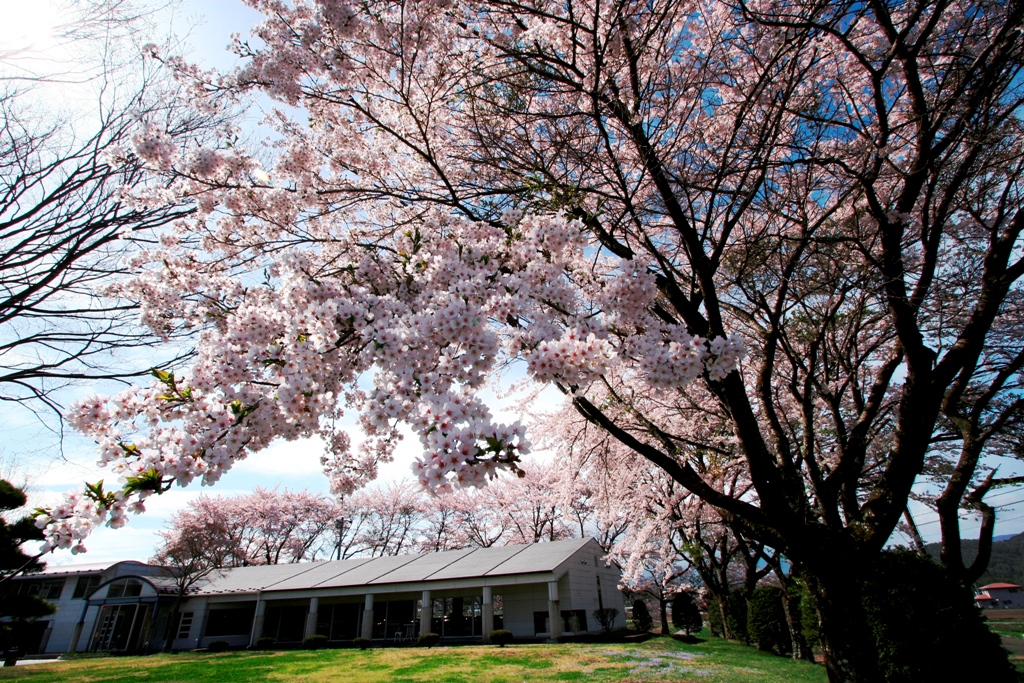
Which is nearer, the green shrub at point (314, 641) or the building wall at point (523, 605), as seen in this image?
the building wall at point (523, 605)

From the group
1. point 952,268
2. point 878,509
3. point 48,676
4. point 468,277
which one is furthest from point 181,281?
point 48,676

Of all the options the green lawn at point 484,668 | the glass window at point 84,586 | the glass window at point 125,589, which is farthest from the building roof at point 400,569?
the glass window at point 84,586

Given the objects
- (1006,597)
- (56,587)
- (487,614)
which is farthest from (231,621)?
(1006,597)

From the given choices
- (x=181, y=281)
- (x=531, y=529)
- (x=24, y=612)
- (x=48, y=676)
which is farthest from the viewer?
(x=531, y=529)

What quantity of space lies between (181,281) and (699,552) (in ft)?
60.0

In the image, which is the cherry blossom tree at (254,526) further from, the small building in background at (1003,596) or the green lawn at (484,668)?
the small building in background at (1003,596)

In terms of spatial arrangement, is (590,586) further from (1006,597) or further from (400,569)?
(1006,597)

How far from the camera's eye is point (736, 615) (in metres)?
17.9

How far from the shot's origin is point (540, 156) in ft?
16.6

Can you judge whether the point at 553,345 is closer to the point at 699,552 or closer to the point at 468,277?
the point at 468,277

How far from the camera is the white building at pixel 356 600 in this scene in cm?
1688

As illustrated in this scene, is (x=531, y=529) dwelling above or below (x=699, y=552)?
above

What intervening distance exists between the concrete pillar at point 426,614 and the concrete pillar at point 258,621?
8430mm

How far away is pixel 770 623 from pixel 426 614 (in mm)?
11873
